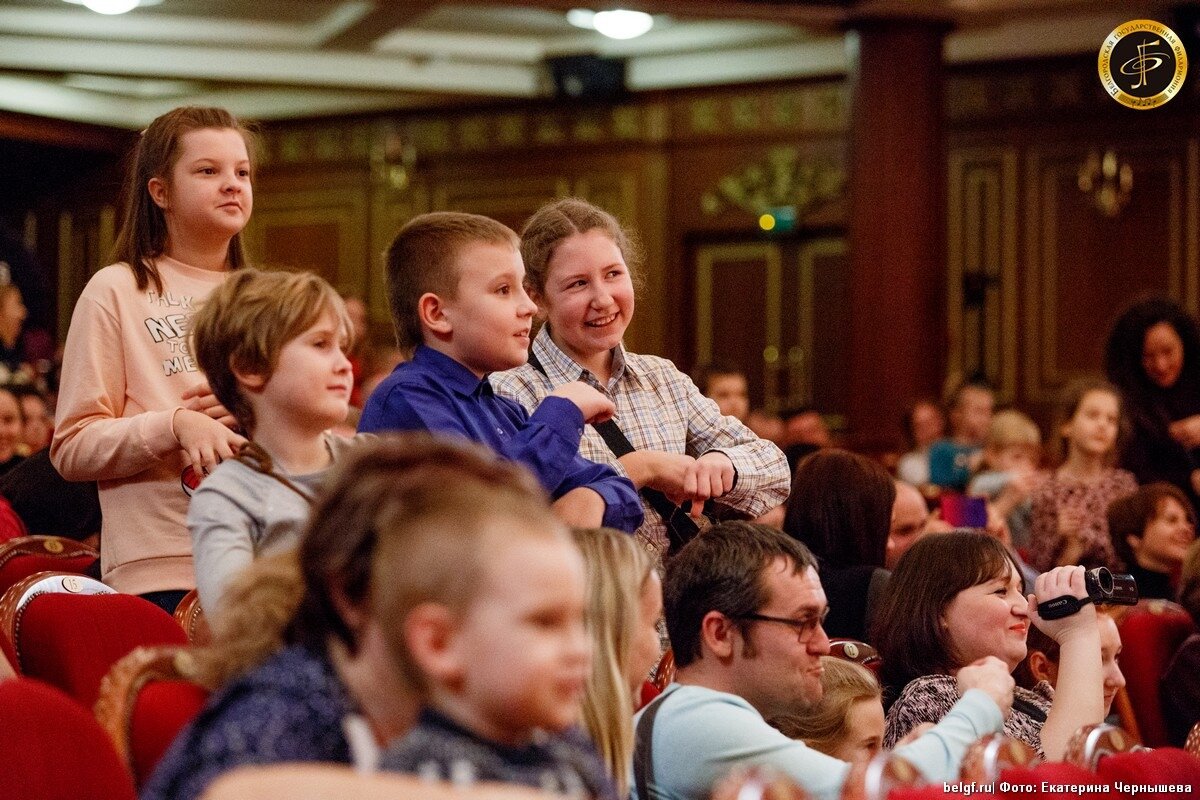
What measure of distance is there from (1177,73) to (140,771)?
278 centimetres

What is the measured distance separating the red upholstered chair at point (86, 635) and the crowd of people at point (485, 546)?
0.17 m

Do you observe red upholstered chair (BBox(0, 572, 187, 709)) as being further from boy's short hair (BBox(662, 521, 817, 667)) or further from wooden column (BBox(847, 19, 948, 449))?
wooden column (BBox(847, 19, 948, 449))

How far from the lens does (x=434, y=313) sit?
2.27 meters

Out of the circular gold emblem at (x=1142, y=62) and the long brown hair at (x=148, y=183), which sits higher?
the circular gold emblem at (x=1142, y=62)

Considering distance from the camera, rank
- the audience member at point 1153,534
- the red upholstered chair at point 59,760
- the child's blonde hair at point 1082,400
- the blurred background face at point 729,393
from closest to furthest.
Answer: the red upholstered chair at point 59,760 → the audience member at point 1153,534 → the child's blonde hair at point 1082,400 → the blurred background face at point 729,393

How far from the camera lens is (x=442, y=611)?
123 cm

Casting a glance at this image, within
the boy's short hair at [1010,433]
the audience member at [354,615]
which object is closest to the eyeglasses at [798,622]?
the audience member at [354,615]

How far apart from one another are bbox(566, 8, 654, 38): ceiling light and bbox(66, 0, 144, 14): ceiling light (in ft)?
8.28

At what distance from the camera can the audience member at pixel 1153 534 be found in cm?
445

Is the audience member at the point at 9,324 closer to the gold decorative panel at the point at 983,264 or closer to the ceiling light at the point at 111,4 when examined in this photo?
the ceiling light at the point at 111,4

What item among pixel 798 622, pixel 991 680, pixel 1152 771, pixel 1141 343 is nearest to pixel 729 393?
pixel 1141 343

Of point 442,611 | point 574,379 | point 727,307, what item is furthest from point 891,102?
point 442,611

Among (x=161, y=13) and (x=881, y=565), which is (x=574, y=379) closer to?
(x=881, y=565)

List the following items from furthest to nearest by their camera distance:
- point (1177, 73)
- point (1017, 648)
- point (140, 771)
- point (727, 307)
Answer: point (727, 307) < point (1177, 73) < point (1017, 648) < point (140, 771)
